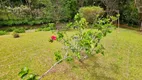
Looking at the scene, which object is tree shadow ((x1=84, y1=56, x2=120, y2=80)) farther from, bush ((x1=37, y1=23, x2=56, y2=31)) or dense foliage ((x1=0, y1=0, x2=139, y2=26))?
dense foliage ((x1=0, y1=0, x2=139, y2=26))

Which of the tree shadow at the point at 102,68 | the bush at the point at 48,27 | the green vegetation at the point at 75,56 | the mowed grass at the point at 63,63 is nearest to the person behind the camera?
the green vegetation at the point at 75,56

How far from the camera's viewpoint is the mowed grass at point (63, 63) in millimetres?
5668

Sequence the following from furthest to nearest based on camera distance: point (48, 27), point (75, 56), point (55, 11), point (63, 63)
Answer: point (55, 11), point (48, 27), point (75, 56), point (63, 63)

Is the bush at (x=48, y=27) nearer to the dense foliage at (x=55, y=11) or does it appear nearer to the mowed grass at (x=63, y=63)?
the mowed grass at (x=63, y=63)

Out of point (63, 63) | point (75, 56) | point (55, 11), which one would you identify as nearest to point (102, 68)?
point (75, 56)

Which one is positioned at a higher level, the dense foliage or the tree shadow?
the dense foliage

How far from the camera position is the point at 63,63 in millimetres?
6230

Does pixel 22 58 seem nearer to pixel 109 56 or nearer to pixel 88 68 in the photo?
pixel 88 68

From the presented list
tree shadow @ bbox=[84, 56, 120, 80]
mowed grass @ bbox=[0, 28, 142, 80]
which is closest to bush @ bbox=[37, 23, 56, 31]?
mowed grass @ bbox=[0, 28, 142, 80]

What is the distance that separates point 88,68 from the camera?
615 centimetres

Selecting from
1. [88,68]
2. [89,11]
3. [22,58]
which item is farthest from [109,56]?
[89,11]

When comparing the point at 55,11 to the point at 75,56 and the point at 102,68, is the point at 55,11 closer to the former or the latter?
the point at 75,56

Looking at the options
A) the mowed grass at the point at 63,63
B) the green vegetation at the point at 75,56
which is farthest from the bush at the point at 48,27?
the mowed grass at the point at 63,63

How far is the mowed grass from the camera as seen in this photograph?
567 cm
